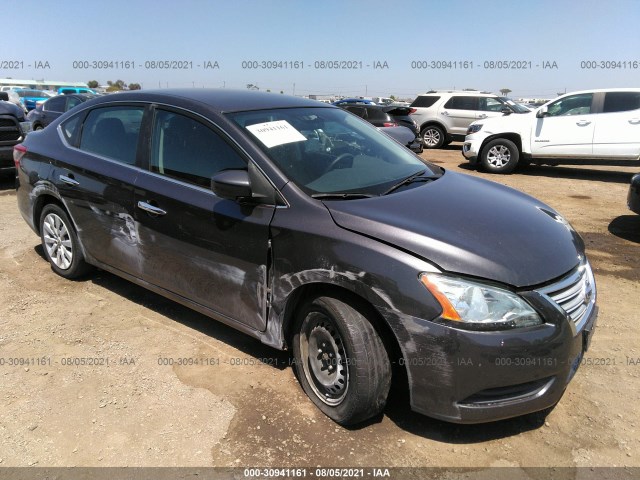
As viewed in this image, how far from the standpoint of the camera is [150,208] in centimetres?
332

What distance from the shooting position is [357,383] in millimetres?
2471

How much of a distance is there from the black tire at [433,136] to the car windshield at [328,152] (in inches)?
485

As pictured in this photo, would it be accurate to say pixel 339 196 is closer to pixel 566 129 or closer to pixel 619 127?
pixel 566 129

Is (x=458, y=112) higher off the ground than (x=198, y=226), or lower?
higher

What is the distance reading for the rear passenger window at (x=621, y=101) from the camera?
31.0 ft

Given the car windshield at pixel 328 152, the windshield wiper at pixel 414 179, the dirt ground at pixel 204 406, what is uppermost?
the car windshield at pixel 328 152

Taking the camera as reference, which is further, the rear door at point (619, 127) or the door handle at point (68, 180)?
the rear door at point (619, 127)

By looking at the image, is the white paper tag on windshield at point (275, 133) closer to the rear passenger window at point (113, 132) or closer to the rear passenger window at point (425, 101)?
the rear passenger window at point (113, 132)

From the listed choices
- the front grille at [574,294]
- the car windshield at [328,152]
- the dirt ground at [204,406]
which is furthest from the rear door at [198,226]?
the front grille at [574,294]

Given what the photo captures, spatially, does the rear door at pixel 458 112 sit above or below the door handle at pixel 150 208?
above

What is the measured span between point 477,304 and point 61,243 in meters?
3.72

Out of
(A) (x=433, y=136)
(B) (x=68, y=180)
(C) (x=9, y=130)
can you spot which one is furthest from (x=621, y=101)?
(C) (x=9, y=130)

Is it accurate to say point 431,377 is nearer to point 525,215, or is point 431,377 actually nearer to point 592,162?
point 525,215

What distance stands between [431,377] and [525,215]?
3.87 ft
